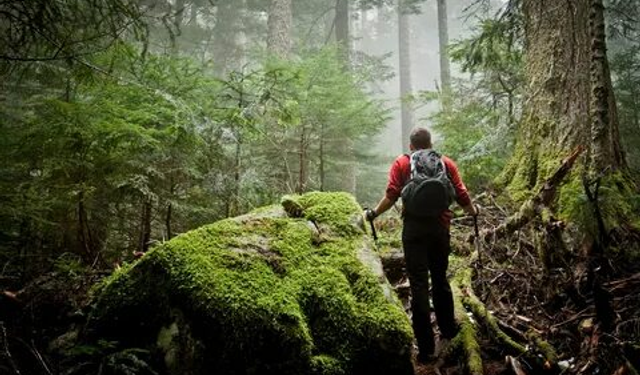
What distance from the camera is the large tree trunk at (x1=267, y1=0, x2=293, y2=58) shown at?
1459cm

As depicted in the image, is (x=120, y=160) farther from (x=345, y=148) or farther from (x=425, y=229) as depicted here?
(x=345, y=148)

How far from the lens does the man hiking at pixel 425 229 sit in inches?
171

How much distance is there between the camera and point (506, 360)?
150 inches

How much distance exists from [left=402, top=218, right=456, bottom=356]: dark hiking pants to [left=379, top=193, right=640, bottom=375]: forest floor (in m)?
0.35

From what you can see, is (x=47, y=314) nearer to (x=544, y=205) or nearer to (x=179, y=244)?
(x=179, y=244)

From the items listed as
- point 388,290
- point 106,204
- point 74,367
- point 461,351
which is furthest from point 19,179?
point 461,351

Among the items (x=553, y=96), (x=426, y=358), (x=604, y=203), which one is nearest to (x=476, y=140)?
(x=553, y=96)

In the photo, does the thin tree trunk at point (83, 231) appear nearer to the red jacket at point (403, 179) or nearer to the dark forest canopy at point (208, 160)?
the dark forest canopy at point (208, 160)

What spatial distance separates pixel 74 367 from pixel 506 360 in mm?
3312

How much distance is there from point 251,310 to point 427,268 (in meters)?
2.09

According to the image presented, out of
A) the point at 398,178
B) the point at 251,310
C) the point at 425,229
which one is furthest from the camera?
the point at 398,178

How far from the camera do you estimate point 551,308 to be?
4523 millimetres

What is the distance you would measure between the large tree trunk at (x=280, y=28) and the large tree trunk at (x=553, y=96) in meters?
8.64

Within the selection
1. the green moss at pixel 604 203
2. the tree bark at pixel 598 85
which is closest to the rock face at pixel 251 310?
the green moss at pixel 604 203
